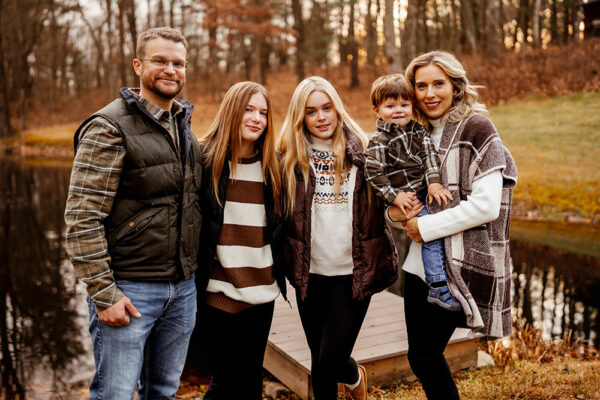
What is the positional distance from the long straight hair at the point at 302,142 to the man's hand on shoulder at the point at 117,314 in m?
1.05

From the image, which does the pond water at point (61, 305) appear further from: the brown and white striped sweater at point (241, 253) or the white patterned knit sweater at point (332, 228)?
the white patterned knit sweater at point (332, 228)

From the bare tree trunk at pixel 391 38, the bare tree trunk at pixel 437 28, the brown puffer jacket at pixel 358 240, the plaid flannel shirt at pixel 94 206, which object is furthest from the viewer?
the bare tree trunk at pixel 437 28

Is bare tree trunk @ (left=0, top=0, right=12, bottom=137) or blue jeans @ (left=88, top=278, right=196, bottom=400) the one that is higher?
bare tree trunk @ (left=0, top=0, right=12, bottom=137)

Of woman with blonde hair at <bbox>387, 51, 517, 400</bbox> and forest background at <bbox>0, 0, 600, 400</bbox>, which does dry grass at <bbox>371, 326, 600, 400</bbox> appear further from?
woman with blonde hair at <bbox>387, 51, 517, 400</bbox>

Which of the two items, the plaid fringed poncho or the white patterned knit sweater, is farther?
the white patterned knit sweater

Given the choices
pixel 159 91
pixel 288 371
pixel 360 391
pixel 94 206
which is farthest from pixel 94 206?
pixel 288 371

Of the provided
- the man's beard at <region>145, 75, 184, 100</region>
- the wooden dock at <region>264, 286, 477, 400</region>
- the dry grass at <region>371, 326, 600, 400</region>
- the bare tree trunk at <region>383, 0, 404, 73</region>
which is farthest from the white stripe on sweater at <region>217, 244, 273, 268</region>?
the bare tree trunk at <region>383, 0, 404, 73</region>

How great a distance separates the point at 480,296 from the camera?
7.91 feet

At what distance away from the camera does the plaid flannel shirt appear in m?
2.22

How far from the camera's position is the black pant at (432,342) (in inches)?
100.0

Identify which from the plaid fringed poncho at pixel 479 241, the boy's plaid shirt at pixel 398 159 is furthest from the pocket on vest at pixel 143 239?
the plaid fringed poncho at pixel 479 241

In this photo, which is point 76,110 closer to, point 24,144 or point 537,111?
point 24,144

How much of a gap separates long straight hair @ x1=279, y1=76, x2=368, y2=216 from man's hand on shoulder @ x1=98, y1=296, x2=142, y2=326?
3.45 feet

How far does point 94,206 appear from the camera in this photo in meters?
2.23
